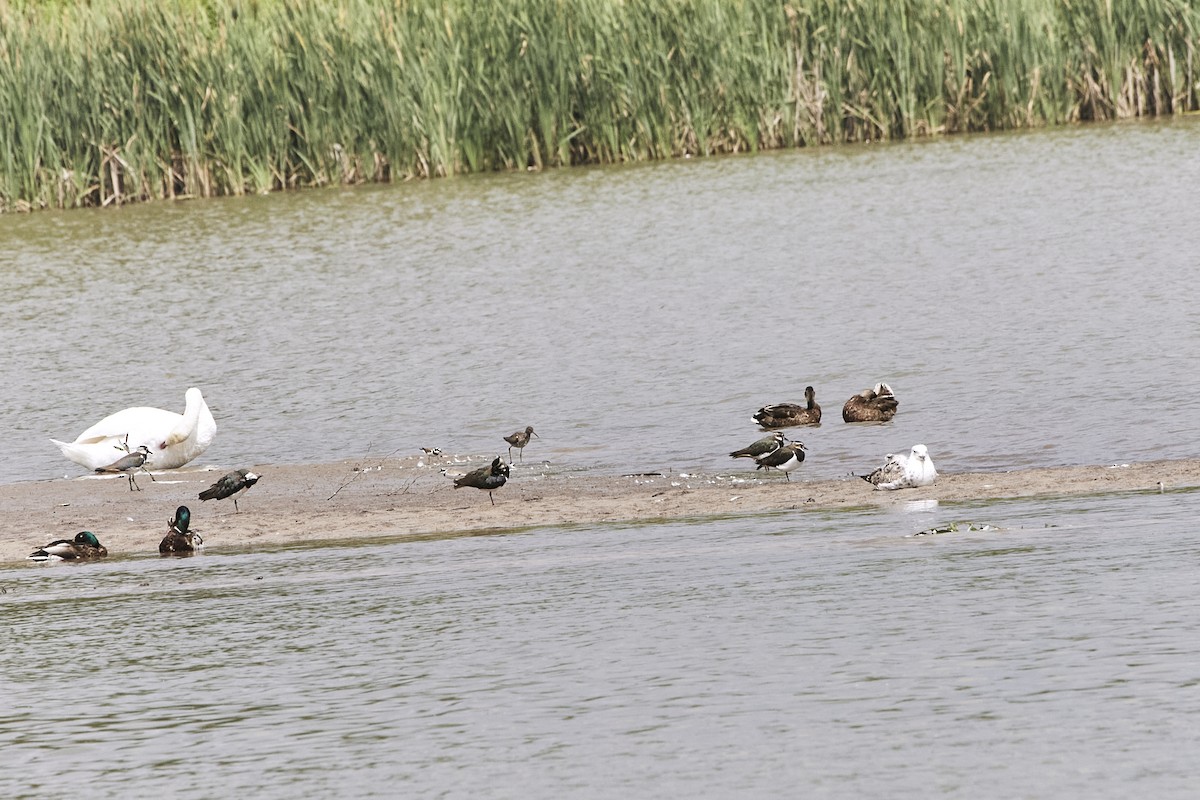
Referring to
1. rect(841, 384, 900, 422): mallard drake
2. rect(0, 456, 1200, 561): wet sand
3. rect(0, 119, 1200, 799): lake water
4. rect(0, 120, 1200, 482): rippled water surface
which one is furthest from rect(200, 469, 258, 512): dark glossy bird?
rect(841, 384, 900, 422): mallard drake

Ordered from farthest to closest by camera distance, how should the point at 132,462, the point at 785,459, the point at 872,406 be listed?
the point at 872,406 < the point at 132,462 < the point at 785,459

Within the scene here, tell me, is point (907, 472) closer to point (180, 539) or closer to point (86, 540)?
point (180, 539)

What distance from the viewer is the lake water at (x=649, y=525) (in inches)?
224

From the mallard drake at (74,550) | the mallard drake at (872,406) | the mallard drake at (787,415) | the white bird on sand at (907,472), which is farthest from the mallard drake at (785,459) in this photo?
the mallard drake at (74,550)

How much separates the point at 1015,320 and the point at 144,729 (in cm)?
1039

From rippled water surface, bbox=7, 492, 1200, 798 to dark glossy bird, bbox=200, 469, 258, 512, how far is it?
4.38ft

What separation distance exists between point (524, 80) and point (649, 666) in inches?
843

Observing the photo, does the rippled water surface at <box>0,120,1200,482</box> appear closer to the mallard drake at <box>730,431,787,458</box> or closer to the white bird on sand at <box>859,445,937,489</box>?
the mallard drake at <box>730,431,787,458</box>

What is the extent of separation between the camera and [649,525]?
9.52 metres

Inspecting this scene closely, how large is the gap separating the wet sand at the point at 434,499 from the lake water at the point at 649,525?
41 centimetres

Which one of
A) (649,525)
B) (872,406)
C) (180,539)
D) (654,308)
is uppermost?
(654,308)

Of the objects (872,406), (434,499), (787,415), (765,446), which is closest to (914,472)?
(765,446)

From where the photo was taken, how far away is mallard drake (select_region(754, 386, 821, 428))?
1188 centimetres

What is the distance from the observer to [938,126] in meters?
28.1
